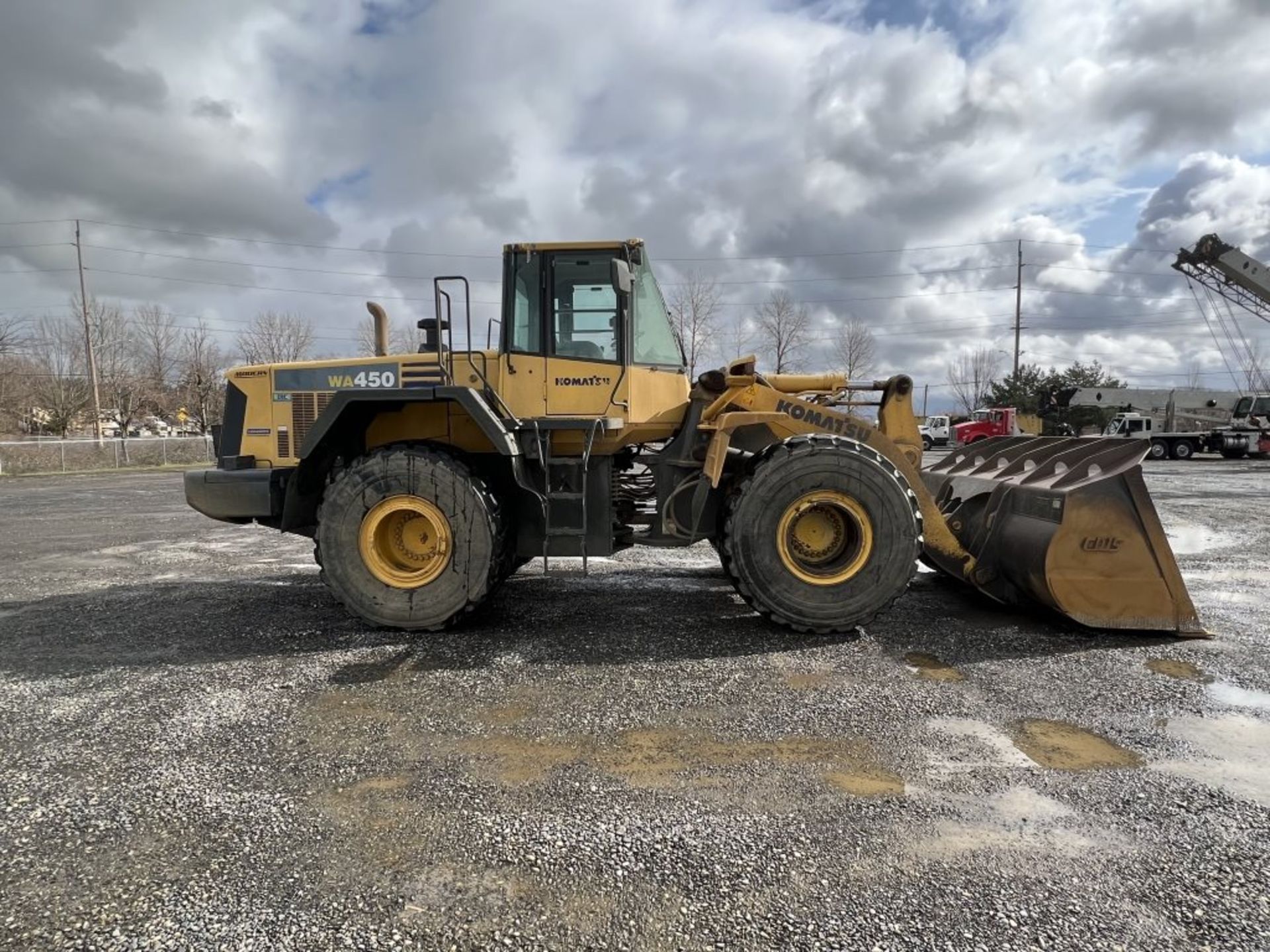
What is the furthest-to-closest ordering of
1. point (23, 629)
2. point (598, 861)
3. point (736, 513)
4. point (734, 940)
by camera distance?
1. point (23, 629)
2. point (736, 513)
3. point (598, 861)
4. point (734, 940)

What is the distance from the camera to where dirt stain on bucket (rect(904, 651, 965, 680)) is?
13.0 ft

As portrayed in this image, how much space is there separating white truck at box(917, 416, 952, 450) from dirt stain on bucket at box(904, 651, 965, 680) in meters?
35.2

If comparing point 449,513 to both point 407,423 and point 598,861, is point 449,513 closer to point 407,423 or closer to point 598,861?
point 407,423

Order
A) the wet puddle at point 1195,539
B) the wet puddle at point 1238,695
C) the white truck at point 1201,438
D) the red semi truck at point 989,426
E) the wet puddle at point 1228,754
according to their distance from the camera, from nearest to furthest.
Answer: the wet puddle at point 1228,754, the wet puddle at point 1238,695, the wet puddle at point 1195,539, the white truck at point 1201,438, the red semi truck at point 989,426

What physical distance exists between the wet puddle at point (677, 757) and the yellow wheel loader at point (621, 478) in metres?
1.56

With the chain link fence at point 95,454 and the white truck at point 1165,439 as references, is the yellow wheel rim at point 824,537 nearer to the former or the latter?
the chain link fence at point 95,454

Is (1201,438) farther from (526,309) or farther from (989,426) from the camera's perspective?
(526,309)

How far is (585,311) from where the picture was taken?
5047 millimetres

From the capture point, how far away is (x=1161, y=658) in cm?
418

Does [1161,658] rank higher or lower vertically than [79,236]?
lower

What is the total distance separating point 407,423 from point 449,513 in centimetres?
98

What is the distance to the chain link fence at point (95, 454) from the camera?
79.3 feet

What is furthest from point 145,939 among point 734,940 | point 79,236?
point 79,236

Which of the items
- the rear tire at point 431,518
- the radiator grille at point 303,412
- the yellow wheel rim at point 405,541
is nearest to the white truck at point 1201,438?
the rear tire at point 431,518
